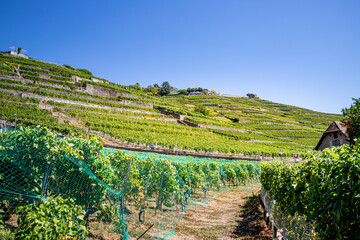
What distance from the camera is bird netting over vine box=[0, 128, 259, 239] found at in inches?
154

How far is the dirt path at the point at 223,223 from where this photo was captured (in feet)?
25.6

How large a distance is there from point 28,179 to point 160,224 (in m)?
4.27

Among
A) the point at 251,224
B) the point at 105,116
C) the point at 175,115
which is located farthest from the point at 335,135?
the point at 105,116

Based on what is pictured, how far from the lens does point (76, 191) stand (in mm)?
5535

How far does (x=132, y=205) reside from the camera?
7391 millimetres

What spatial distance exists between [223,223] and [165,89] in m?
142

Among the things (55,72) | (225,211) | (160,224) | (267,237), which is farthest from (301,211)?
(55,72)

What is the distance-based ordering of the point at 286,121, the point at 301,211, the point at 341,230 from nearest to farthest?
the point at 341,230, the point at 301,211, the point at 286,121

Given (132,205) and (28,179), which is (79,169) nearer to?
(28,179)

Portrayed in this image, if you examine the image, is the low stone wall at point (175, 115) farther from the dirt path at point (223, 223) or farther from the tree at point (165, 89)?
the tree at point (165, 89)

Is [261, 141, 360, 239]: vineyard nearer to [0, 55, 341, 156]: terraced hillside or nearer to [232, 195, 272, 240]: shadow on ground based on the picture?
[232, 195, 272, 240]: shadow on ground

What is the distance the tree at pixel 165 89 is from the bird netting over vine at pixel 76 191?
13998 cm

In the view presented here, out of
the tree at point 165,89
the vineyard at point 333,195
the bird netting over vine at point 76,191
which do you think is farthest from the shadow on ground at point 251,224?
the tree at point 165,89

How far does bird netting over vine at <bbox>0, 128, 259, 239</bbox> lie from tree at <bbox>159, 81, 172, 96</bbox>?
139979 mm
